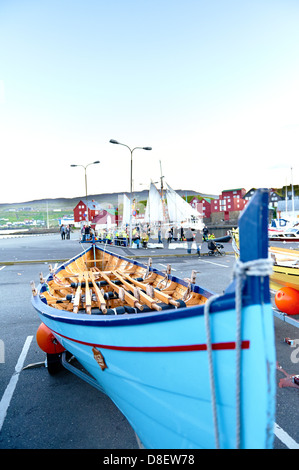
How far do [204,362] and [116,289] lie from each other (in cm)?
400

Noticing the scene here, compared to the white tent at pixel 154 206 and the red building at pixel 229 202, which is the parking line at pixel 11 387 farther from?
the red building at pixel 229 202

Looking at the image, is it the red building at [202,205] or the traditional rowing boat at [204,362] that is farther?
the red building at [202,205]

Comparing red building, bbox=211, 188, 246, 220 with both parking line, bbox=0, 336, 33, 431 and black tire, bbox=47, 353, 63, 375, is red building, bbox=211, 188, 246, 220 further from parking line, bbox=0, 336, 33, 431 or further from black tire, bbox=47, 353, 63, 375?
black tire, bbox=47, 353, 63, 375

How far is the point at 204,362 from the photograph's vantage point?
196 centimetres

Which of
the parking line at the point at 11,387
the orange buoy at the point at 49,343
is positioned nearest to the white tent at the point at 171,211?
the parking line at the point at 11,387

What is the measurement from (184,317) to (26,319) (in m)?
6.71

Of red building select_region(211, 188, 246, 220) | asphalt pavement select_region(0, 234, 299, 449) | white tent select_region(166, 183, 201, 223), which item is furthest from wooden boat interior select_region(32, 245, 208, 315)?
red building select_region(211, 188, 246, 220)

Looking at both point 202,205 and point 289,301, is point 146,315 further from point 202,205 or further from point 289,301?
point 202,205

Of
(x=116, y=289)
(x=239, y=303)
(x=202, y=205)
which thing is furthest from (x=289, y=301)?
(x=202, y=205)

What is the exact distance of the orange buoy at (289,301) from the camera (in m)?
6.46

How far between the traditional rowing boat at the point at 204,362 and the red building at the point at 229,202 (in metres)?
85.0

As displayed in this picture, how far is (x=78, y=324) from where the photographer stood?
304 cm

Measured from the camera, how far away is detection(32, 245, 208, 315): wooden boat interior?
4.30 m
